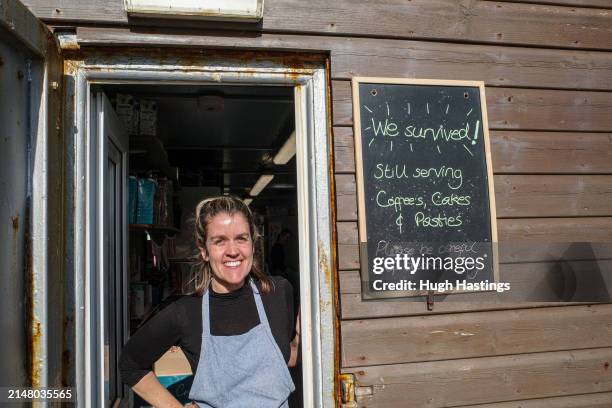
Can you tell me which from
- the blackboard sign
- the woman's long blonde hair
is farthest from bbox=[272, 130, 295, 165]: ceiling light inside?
the blackboard sign

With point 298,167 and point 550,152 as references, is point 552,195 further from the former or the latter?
point 298,167

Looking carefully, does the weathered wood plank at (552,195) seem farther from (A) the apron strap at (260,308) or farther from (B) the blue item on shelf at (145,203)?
(B) the blue item on shelf at (145,203)

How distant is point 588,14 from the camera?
2.33m

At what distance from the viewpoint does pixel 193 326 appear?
2.08 meters

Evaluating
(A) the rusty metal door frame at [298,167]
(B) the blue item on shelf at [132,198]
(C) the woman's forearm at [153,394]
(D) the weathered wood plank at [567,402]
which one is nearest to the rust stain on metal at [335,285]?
(A) the rusty metal door frame at [298,167]

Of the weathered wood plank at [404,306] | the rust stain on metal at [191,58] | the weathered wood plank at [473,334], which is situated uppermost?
the rust stain on metal at [191,58]

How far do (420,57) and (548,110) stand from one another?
2.31ft

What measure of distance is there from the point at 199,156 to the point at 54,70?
4518 mm

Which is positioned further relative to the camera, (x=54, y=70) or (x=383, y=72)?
(x=383, y=72)

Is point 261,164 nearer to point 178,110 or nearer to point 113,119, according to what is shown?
point 178,110

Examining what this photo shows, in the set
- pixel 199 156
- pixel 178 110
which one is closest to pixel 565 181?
pixel 178 110

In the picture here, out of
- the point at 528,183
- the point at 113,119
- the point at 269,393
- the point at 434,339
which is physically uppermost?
the point at 113,119

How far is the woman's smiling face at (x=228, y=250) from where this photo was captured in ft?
6.94

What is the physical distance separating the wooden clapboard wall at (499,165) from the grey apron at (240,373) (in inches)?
13.0
